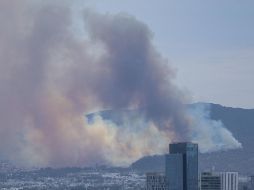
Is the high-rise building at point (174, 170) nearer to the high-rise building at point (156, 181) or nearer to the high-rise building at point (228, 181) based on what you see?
the high-rise building at point (156, 181)

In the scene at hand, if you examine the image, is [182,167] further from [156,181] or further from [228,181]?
[228,181]

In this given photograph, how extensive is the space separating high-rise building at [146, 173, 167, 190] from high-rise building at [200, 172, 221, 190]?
270 centimetres

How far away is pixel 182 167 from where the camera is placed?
2479 inches

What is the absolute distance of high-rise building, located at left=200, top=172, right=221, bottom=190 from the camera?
6545cm

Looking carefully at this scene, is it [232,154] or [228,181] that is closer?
[228,181]

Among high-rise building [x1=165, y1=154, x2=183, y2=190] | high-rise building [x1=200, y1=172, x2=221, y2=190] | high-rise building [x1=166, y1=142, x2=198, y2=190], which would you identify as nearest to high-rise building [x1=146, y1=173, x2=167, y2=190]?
high-rise building [x1=165, y1=154, x2=183, y2=190]

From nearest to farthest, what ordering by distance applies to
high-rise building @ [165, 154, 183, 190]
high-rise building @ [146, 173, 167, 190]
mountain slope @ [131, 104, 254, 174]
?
high-rise building @ [165, 154, 183, 190], high-rise building @ [146, 173, 167, 190], mountain slope @ [131, 104, 254, 174]

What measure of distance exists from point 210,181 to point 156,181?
385 centimetres

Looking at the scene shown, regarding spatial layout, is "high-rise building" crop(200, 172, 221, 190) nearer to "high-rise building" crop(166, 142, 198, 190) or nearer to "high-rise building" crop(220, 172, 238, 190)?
"high-rise building" crop(220, 172, 238, 190)

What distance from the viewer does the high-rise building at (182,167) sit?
62562 mm

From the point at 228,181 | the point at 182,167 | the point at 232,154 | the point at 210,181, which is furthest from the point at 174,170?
the point at 232,154

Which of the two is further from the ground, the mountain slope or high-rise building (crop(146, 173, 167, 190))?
the mountain slope

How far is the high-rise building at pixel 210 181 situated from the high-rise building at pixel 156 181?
2.70 meters

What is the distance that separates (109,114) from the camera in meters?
74.1
